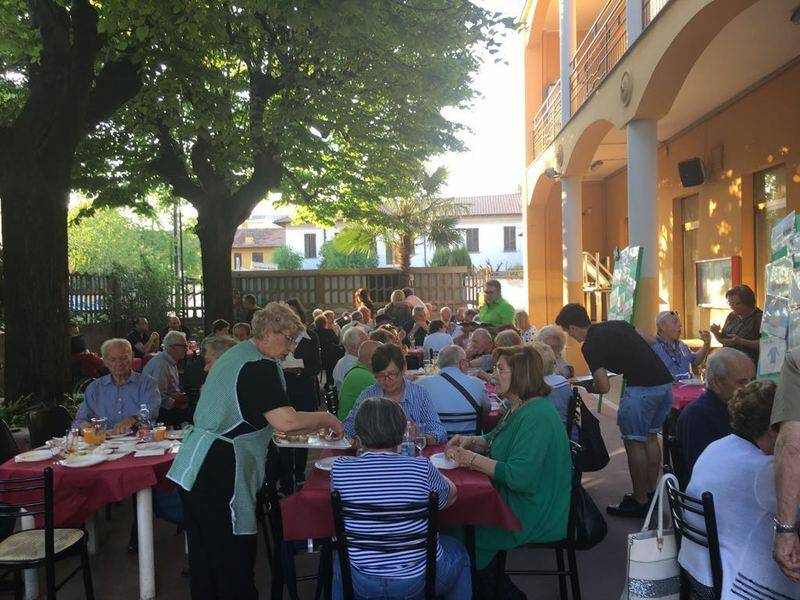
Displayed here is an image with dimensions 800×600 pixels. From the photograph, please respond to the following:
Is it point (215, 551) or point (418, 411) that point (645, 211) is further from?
point (215, 551)

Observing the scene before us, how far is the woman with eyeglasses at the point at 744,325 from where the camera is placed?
265 inches

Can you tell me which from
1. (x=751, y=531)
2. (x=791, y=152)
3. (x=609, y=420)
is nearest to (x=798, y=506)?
(x=751, y=531)

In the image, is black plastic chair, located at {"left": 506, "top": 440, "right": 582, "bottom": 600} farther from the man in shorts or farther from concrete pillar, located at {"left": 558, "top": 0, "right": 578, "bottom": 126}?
concrete pillar, located at {"left": 558, "top": 0, "right": 578, "bottom": 126}

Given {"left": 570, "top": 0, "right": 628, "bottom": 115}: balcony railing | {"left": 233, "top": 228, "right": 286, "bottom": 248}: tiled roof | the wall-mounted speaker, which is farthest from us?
{"left": 233, "top": 228, "right": 286, "bottom": 248}: tiled roof

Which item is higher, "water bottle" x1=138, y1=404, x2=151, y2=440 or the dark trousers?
"water bottle" x1=138, y1=404, x2=151, y2=440

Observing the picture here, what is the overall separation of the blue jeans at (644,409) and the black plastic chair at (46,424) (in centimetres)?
452

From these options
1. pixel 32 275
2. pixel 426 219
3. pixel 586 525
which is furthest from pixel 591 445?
pixel 426 219

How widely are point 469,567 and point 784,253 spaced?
4107mm

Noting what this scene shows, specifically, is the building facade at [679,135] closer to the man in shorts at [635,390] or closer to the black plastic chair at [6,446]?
the man in shorts at [635,390]

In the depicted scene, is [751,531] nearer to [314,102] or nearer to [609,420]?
[609,420]

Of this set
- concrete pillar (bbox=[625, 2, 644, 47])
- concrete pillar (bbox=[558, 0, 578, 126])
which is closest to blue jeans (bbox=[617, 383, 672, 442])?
concrete pillar (bbox=[625, 2, 644, 47])

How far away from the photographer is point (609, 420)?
964 centimetres

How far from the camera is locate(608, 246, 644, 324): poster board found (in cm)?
884

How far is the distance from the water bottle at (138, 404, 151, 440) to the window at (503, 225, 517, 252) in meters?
46.7
